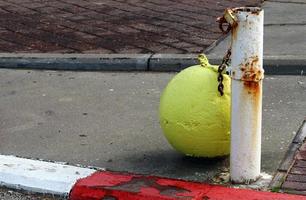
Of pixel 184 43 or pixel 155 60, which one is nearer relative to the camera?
pixel 155 60

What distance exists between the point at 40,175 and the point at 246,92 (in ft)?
4.51

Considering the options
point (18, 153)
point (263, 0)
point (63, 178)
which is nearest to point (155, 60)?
point (18, 153)

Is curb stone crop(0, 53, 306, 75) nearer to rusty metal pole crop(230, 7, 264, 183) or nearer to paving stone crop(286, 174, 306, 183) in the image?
paving stone crop(286, 174, 306, 183)

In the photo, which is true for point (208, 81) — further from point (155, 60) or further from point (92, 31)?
point (92, 31)

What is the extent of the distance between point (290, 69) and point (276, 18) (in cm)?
263

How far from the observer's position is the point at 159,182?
402 cm

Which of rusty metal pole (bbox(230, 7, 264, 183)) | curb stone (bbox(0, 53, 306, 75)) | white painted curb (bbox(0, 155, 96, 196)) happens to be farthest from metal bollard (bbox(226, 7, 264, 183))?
curb stone (bbox(0, 53, 306, 75))

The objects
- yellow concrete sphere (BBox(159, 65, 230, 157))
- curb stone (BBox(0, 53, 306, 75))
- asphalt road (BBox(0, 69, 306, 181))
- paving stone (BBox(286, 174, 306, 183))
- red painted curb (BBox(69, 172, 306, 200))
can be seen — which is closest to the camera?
red painted curb (BBox(69, 172, 306, 200))

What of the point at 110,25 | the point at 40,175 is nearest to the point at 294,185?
the point at 40,175

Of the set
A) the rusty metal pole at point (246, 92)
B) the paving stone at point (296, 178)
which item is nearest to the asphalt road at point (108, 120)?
the paving stone at point (296, 178)

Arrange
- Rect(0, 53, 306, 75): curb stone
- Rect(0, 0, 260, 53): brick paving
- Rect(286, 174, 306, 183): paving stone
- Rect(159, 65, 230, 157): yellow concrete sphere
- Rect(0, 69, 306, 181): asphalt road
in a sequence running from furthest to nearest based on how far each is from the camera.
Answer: Rect(0, 0, 260, 53): brick paving < Rect(0, 53, 306, 75): curb stone < Rect(0, 69, 306, 181): asphalt road < Rect(159, 65, 230, 157): yellow concrete sphere < Rect(286, 174, 306, 183): paving stone

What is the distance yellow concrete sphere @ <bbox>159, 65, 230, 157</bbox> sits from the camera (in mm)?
4133

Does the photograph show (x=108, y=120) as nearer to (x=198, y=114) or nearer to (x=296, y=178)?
(x=198, y=114)

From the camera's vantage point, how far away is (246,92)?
3.89 m
